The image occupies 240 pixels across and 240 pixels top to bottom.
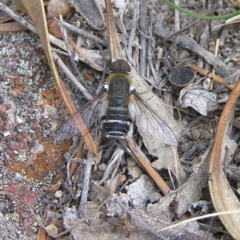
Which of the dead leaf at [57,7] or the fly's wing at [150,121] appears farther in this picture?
the dead leaf at [57,7]

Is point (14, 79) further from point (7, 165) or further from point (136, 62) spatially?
point (136, 62)

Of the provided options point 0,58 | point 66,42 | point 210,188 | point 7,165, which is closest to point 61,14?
point 66,42

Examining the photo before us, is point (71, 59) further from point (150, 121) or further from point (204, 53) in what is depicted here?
point (204, 53)

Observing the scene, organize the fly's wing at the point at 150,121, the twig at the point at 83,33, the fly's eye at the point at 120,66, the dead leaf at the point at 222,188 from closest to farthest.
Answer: the dead leaf at the point at 222,188, the fly's wing at the point at 150,121, the fly's eye at the point at 120,66, the twig at the point at 83,33

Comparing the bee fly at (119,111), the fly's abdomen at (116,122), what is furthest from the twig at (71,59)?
the fly's abdomen at (116,122)

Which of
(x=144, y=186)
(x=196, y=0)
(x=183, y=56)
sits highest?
(x=196, y=0)

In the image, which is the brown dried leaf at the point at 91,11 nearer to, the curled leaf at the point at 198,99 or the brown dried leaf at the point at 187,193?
the curled leaf at the point at 198,99

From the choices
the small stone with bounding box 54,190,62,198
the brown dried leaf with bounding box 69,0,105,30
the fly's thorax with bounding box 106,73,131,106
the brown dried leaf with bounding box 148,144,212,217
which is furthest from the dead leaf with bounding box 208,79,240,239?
the brown dried leaf with bounding box 69,0,105,30
